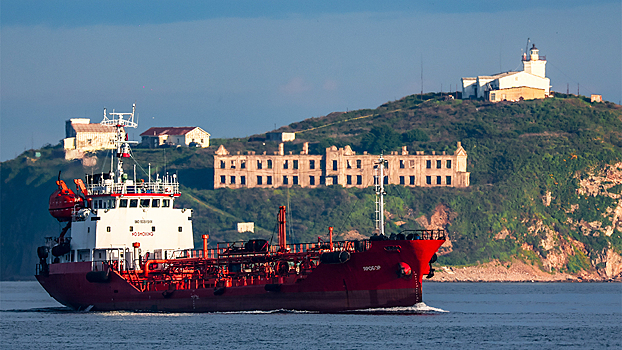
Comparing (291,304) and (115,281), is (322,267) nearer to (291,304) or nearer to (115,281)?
(291,304)

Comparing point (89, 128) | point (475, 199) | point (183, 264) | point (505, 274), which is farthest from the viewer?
point (89, 128)

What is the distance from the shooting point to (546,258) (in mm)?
160250

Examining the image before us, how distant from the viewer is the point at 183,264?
63.8 m

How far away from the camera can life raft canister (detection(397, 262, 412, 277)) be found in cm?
5794

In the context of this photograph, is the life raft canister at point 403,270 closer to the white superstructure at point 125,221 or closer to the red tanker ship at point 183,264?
the red tanker ship at point 183,264

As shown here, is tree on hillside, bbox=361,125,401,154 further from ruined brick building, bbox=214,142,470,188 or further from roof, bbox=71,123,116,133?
roof, bbox=71,123,116,133

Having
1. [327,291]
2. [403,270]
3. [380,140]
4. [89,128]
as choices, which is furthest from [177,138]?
[403,270]

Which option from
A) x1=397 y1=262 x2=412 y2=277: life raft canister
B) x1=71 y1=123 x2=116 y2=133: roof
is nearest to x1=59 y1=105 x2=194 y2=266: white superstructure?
x1=397 y1=262 x2=412 y2=277: life raft canister

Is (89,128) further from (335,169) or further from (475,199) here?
(475,199)

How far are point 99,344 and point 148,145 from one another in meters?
148

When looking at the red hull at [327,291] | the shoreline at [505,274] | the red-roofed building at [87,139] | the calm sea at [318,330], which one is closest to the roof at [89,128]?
the red-roofed building at [87,139]

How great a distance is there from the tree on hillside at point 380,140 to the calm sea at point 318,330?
11747cm

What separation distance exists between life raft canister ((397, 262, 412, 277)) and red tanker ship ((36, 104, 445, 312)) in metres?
0.06

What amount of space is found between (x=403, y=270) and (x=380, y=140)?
13205 cm
